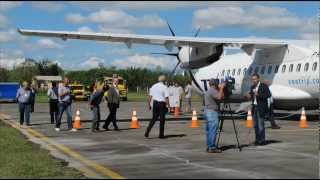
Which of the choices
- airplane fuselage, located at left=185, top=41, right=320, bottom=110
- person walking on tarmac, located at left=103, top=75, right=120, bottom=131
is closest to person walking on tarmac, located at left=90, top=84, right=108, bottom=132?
person walking on tarmac, located at left=103, top=75, right=120, bottom=131

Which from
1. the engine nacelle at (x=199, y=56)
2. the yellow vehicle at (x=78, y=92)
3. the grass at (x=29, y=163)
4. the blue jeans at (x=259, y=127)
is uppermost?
the engine nacelle at (x=199, y=56)

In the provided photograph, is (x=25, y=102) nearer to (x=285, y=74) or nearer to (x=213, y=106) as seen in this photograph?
(x=285, y=74)

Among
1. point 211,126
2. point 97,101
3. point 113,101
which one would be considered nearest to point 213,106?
point 211,126

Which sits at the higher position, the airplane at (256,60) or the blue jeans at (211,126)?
the airplane at (256,60)

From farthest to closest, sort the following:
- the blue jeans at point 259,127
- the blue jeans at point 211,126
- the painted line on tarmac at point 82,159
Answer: the blue jeans at point 259,127 → the blue jeans at point 211,126 → the painted line on tarmac at point 82,159

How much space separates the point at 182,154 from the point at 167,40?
508 inches

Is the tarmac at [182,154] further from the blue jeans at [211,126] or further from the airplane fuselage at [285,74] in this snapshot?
the airplane fuselage at [285,74]

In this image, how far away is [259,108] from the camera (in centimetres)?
1459

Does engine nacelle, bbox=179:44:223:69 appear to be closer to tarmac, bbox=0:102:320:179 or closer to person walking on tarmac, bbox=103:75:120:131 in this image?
person walking on tarmac, bbox=103:75:120:131

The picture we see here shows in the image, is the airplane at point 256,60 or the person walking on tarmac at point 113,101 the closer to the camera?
the person walking on tarmac at point 113,101

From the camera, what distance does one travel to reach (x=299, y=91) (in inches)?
894

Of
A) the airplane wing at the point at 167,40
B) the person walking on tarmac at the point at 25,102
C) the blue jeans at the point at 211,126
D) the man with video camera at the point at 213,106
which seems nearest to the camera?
the blue jeans at the point at 211,126

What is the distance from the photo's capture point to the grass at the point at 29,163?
978cm

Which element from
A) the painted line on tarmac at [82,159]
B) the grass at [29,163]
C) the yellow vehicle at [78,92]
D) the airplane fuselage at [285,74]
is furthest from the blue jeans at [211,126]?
the yellow vehicle at [78,92]
